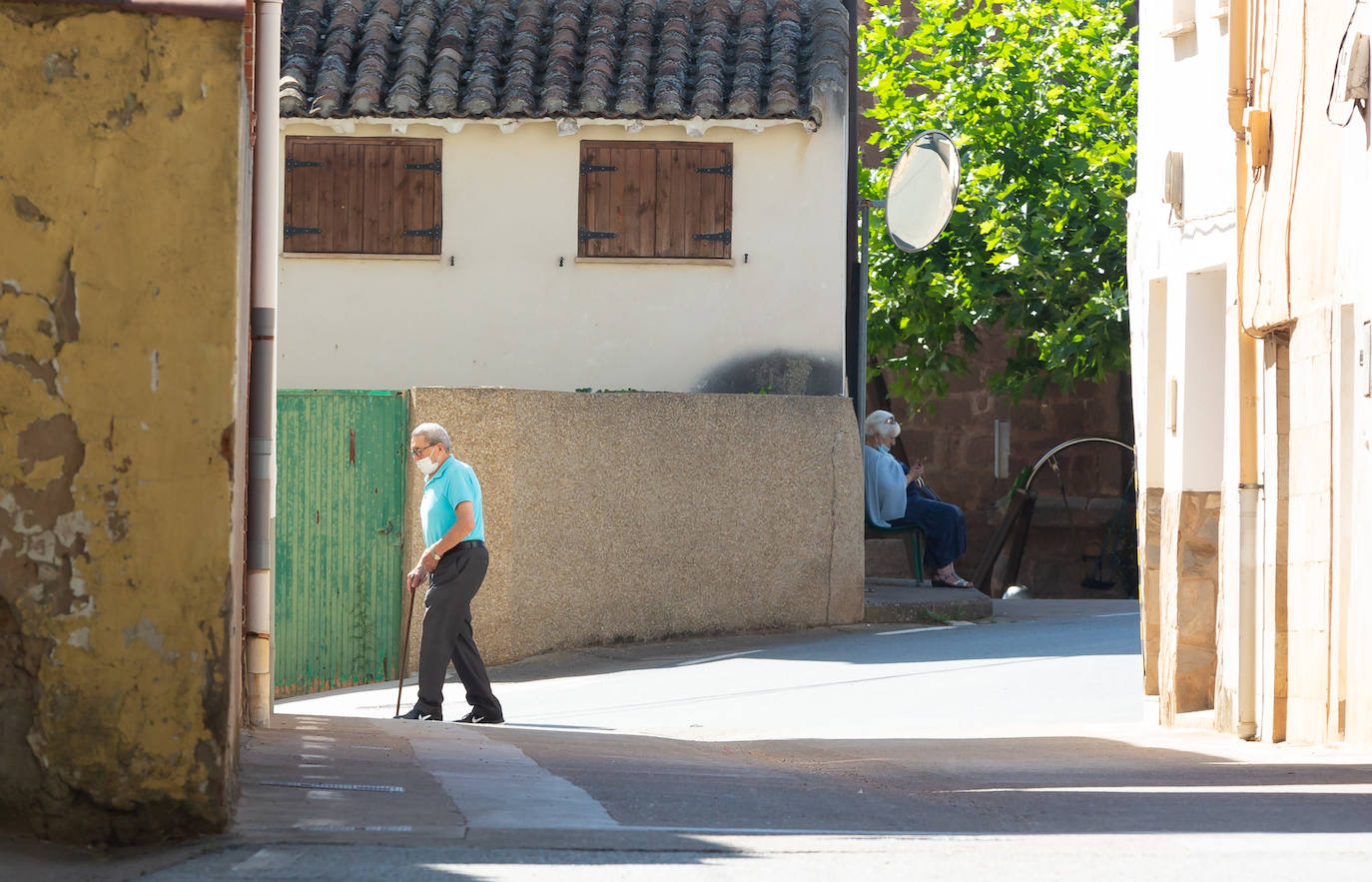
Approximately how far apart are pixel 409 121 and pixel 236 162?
38.1 feet

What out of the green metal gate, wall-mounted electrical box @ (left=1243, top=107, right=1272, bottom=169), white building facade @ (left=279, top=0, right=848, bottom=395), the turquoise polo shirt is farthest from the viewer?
white building facade @ (left=279, top=0, right=848, bottom=395)

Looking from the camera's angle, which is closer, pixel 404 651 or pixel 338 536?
pixel 404 651

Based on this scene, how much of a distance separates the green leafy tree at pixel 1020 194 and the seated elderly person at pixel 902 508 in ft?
12.8

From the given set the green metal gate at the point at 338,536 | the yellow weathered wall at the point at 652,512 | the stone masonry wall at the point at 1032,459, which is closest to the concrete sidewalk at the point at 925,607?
the yellow weathered wall at the point at 652,512

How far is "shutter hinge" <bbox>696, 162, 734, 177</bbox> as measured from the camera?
628 inches

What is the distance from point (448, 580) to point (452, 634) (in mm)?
281

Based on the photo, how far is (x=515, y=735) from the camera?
8375mm

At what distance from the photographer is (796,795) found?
19.4 feet

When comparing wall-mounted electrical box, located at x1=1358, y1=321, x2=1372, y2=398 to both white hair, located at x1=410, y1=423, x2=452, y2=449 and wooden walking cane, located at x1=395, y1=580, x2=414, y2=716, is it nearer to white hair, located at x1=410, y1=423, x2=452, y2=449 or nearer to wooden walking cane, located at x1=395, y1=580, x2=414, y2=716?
white hair, located at x1=410, y1=423, x2=452, y2=449

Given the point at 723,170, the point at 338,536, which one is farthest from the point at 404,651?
the point at 723,170

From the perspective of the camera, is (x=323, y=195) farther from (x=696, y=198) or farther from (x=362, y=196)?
(x=696, y=198)

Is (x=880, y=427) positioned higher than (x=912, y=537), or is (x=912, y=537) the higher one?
(x=880, y=427)

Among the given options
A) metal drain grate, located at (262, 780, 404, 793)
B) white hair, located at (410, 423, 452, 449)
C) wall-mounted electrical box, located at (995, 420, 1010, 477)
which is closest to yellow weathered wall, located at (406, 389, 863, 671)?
white hair, located at (410, 423, 452, 449)

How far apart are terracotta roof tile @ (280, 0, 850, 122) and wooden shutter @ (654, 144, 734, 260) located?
1.45ft
